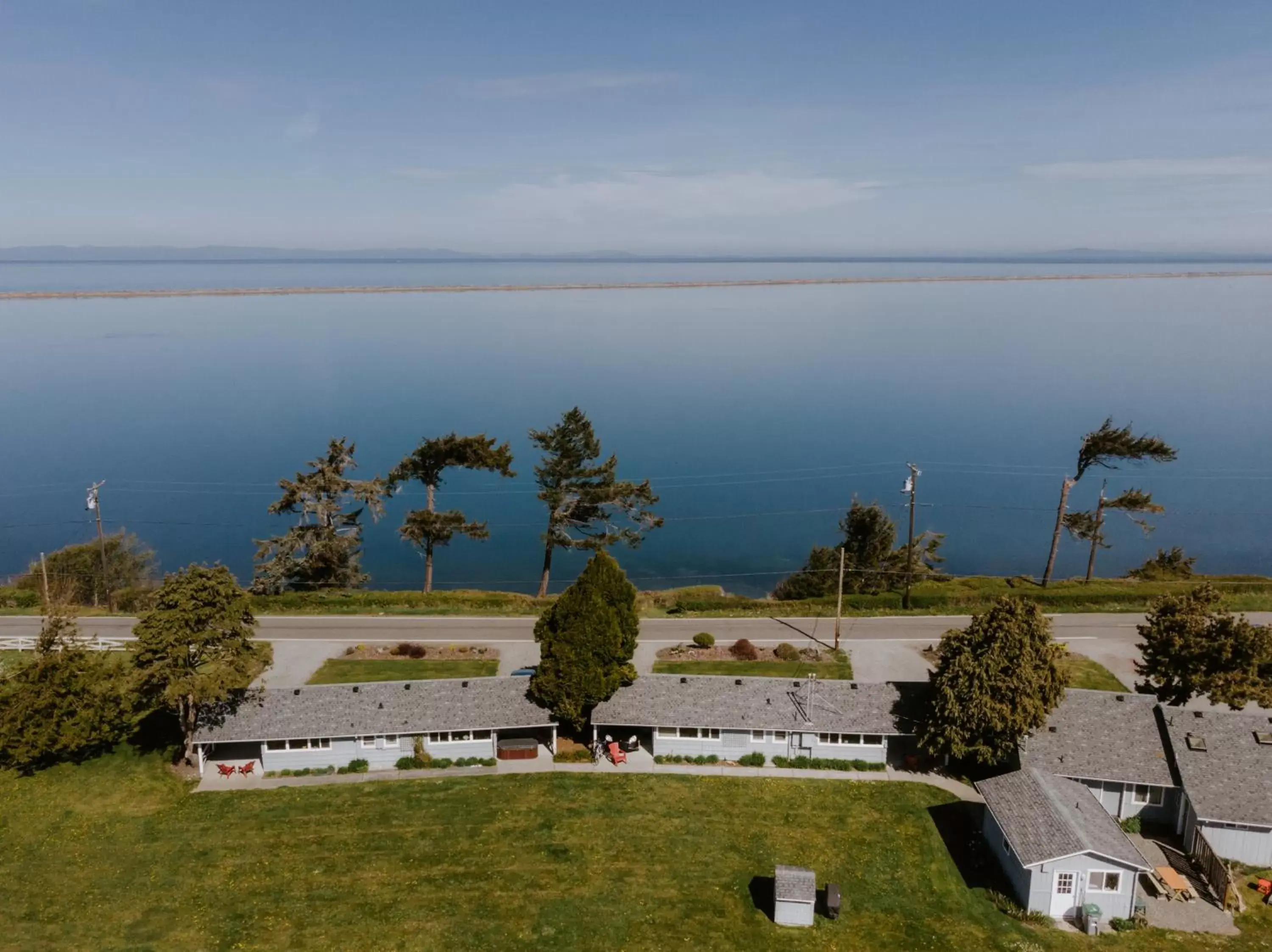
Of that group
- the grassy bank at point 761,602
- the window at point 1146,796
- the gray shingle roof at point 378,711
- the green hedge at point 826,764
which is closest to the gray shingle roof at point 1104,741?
the window at point 1146,796

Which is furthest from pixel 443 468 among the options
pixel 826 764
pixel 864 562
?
pixel 826 764

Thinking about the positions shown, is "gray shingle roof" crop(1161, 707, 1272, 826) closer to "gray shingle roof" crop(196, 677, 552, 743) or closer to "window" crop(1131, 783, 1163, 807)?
"window" crop(1131, 783, 1163, 807)

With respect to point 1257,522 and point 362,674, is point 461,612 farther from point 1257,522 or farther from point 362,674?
point 1257,522

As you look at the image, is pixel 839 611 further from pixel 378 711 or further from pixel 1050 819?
pixel 378 711

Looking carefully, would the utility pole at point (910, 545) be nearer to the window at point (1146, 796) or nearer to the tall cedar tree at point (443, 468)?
the window at point (1146, 796)

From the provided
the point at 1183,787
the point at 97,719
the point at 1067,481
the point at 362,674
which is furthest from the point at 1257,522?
the point at 97,719
